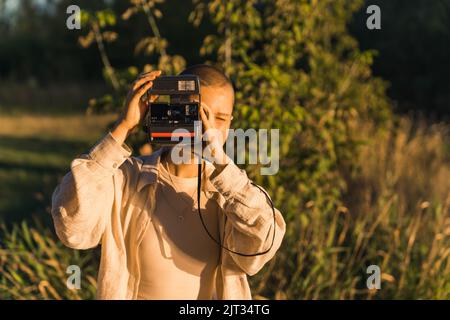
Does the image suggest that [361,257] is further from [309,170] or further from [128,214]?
[128,214]

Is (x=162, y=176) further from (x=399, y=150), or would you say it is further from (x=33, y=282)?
(x=399, y=150)

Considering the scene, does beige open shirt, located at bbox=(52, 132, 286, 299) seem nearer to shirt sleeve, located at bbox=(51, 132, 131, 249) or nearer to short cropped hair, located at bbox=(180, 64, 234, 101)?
shirt sleeve, located at bbox=(51, 132, 131, 249)

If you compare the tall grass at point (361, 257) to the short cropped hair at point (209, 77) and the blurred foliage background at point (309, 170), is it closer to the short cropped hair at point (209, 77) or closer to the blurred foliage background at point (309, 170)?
the blurred foliage background at point (309, 170)

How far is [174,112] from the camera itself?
2418 millimetres

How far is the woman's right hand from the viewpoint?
230 centimetres

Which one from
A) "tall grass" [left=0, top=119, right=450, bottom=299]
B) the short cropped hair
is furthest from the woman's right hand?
"tall grass" [left=0, top=119, right=450, bottom=299]

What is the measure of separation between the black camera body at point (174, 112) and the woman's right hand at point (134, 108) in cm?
2

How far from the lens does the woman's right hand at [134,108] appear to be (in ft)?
7.56

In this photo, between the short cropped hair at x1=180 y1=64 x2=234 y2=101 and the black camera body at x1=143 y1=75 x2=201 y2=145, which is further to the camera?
the short cropped hair at x1=180 y1=64 x2=234 y2=101

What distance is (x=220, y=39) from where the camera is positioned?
16.8ft

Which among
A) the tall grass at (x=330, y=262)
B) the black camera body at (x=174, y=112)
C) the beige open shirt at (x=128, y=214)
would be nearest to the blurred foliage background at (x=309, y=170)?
the tall grass at (x=330, y=262)

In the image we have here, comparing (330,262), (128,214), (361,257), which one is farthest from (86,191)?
(361,257)

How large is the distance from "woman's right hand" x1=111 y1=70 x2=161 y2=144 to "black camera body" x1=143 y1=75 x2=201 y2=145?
21 mm

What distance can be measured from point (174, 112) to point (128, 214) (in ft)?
1.32
